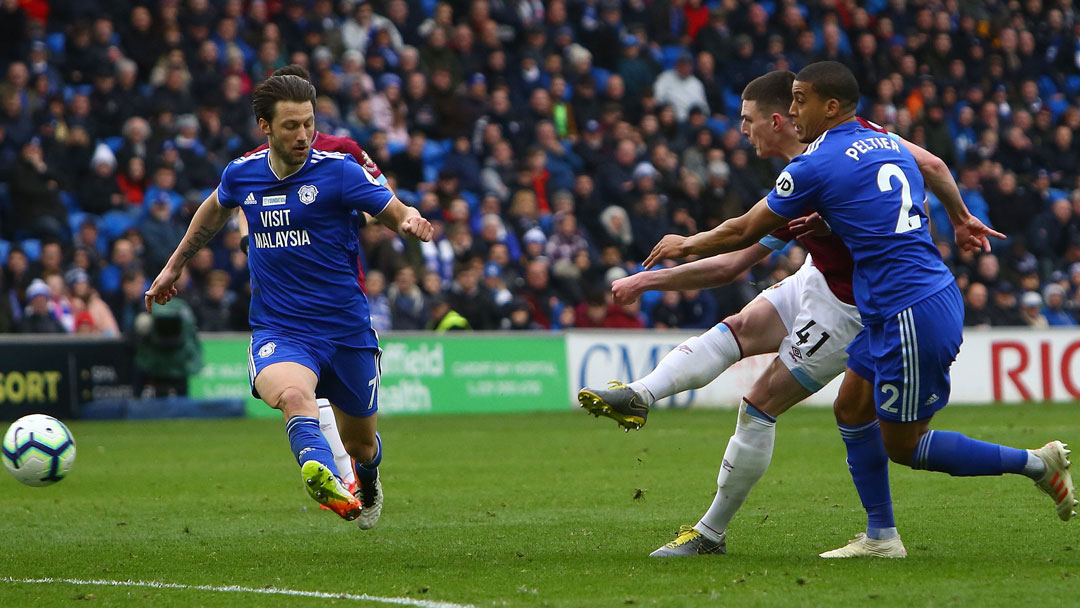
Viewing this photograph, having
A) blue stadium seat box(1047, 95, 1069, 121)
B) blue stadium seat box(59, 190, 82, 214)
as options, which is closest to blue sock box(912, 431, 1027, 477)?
blue stadium seat box(59, 190, 82, 214)

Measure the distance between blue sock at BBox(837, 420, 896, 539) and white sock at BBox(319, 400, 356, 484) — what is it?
120 inches

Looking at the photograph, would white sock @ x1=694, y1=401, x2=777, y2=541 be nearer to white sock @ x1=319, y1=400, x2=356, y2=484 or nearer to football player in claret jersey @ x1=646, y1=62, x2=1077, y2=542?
football player in claret jersey @ x1=646, y1=62, x2=1077, y2=542

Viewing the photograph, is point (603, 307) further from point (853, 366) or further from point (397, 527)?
point (853, 366)

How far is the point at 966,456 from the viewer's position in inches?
257

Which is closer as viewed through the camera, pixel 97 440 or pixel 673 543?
pixel 673 543

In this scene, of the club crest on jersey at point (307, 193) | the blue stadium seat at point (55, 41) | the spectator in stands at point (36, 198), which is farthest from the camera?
the blue stadium seat at point (55, 41)

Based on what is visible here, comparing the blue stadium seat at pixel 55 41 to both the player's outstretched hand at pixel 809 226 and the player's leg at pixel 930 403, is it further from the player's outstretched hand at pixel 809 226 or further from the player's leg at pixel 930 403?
the player's leg at pixel 930 403

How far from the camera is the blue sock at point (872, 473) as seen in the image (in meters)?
7.02

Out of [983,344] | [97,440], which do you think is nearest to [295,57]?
[97,440]

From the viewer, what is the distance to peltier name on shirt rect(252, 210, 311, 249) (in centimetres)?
740

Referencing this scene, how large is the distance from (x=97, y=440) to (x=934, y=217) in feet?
50.8

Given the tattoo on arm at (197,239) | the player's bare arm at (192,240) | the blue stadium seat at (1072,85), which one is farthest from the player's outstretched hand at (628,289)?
the blue stadium seat at (1072,85)

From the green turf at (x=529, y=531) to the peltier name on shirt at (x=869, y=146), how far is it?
74.8 inches

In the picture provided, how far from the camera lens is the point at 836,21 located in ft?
90.7
